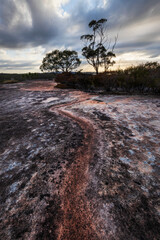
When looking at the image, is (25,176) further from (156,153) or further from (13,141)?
(156,153)

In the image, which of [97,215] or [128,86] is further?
[128,86]

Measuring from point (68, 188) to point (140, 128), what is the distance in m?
2.12

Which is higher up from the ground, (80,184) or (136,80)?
(136,80)

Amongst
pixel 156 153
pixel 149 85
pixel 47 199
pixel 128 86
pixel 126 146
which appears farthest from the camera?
pixel 128 86

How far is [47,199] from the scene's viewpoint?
1.17 m

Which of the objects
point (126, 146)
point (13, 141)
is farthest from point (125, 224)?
point (13, 141)

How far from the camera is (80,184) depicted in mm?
1353

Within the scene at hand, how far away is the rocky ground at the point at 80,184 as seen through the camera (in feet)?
3.10

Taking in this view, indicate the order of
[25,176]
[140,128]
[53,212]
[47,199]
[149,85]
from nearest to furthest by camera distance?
1. [53,212]
2. [47,199]
3. [25,176]
4. [140,128]
5. [149,85]

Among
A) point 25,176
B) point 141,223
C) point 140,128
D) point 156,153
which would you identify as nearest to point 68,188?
point 25,176

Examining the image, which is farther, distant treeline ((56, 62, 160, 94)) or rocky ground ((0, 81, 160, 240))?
distant treeline ((56, 62, 160, 94))

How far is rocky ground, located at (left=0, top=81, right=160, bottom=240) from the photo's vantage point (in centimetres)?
95

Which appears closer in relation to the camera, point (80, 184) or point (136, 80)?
point (80, 184)

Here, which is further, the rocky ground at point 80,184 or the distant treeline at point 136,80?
the distant treeline at point 136,80
